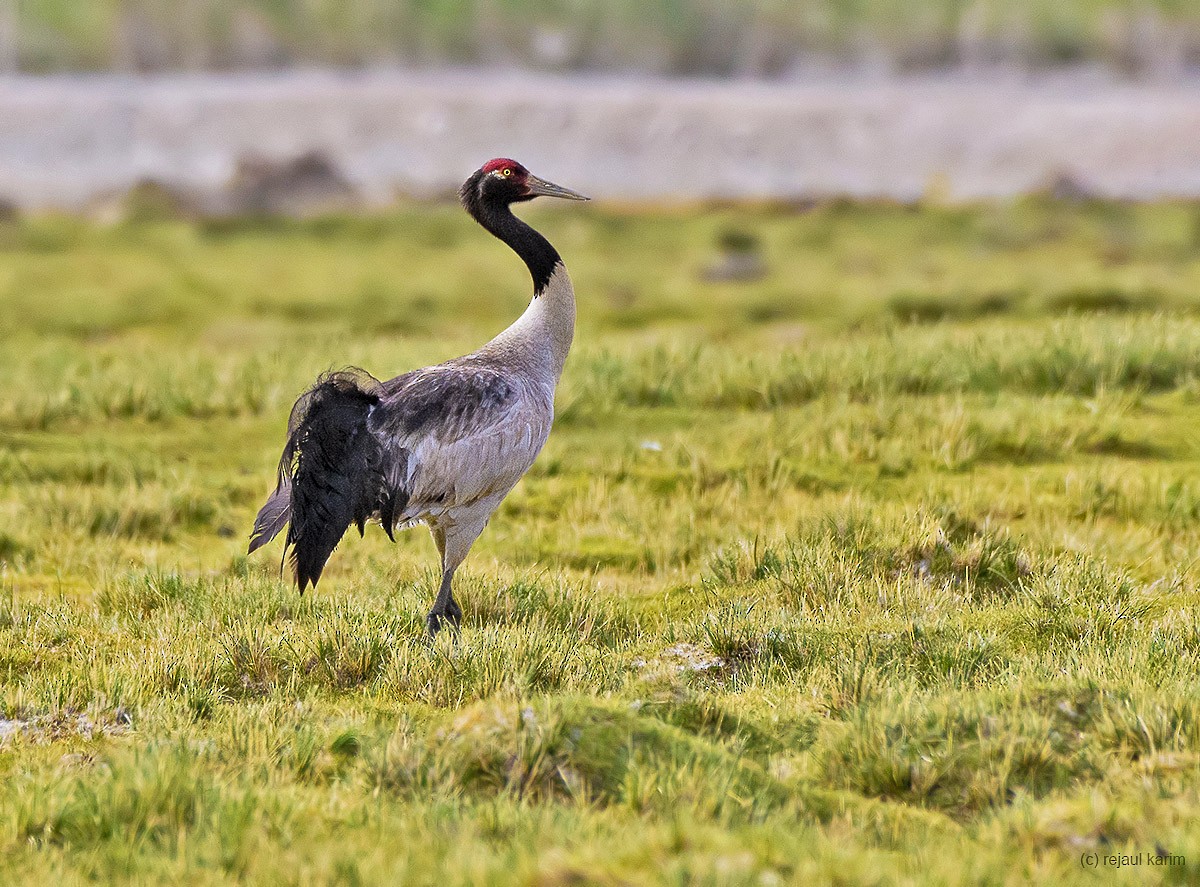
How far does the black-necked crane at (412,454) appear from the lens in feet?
26.4

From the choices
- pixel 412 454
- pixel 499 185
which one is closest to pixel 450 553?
pixel 412 454

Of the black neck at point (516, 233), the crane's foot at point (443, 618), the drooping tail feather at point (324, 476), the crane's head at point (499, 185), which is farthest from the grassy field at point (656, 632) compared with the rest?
the crane's head at point (499, 185)

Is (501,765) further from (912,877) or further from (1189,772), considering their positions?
(1189,772)

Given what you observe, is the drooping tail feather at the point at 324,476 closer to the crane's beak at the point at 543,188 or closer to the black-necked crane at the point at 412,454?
the black-necked crane at the point at 412,454

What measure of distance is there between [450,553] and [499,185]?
8.48 feet

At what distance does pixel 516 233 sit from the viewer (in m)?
9.38

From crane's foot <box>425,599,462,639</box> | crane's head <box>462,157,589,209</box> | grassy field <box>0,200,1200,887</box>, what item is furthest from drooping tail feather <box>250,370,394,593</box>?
crane's head <box>462,157,589,209</box>

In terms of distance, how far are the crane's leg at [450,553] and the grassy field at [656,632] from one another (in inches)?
8.8

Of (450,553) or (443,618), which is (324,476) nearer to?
(450,553)

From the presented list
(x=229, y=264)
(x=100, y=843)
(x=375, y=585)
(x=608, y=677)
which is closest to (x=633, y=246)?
(x=229, y=264)

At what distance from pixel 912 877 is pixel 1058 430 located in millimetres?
8677

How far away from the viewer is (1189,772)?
5688mm

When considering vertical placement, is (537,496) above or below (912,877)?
below

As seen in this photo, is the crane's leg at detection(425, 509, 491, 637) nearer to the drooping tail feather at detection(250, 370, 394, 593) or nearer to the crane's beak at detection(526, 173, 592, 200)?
the drooping tail feather at detection(250, 370, 394, 593)
